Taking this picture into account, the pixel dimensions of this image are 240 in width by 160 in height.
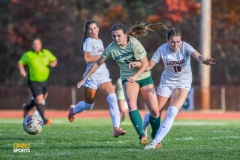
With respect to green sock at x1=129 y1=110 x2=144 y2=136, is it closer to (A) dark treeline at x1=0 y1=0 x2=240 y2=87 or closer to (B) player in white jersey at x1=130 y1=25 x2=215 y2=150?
(B) player in white jersey at x1=130 y1=25 x2=215 y2=150

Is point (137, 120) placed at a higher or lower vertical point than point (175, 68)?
lower

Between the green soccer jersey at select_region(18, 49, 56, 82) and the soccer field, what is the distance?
7.69 feet

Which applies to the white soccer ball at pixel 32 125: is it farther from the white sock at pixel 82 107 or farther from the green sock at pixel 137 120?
the white sock at pixel 82 107

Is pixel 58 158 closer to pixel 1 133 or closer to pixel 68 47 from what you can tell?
pixel 1 133

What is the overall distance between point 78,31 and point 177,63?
938 inches

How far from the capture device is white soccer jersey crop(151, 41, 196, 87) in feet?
27.9

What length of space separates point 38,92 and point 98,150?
5.64m

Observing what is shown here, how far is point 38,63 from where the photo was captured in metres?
13.8

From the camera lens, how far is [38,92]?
1343cm

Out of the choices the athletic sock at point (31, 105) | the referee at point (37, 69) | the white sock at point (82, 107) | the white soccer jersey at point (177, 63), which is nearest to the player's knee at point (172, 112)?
the white soccer jersey at point (177, 63)

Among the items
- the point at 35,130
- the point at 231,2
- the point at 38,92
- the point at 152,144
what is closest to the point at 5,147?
the point at 35,130

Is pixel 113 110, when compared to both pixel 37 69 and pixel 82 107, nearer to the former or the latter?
pixel 82 107

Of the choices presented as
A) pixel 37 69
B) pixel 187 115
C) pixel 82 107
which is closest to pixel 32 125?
pixel 82 107

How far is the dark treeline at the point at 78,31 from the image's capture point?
91.2ft
